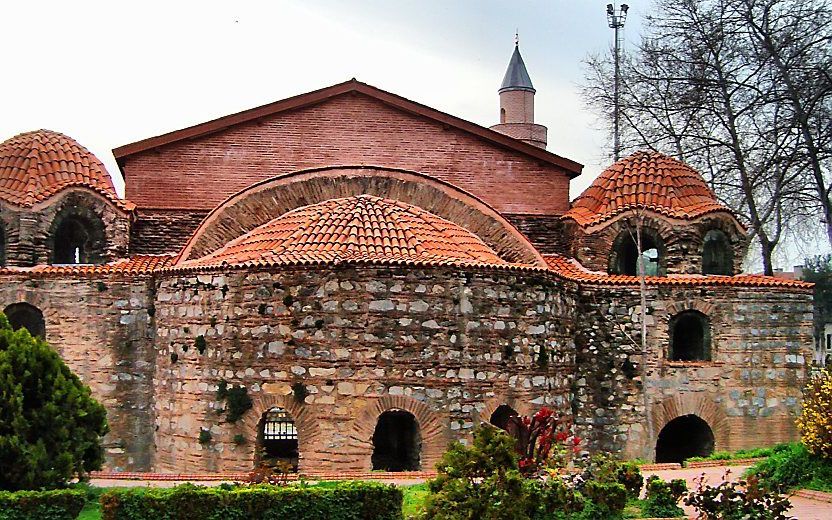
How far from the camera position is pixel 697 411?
679 inches

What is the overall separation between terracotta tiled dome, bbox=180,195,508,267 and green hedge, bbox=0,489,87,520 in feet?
16.3

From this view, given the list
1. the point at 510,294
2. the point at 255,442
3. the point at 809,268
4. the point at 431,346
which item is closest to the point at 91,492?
the point at 255,442

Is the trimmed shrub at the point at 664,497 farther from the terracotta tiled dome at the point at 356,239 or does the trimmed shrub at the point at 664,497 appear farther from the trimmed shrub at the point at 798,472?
the terracotta tiled dome at the point at 356,239

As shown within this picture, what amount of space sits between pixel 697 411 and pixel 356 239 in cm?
691

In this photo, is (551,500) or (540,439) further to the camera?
(540,439)

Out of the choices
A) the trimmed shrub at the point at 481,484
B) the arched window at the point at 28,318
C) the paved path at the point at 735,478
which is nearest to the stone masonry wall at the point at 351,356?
the paved path at the point at 735,478

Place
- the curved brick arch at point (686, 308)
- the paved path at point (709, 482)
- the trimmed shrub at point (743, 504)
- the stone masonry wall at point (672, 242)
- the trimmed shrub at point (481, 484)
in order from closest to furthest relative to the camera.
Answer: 1. the trimmed shrub at point (481, 484)
2. the trimmed shrub at point (743, 504)
3. the paved path at point (709, 482)
4. the curved brick arch at point (686, 308)
5. the stone masonry wall at point (672, 242)

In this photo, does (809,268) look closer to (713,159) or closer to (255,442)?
(713,159)

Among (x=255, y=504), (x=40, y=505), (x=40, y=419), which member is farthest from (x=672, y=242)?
(x=40, y=505)

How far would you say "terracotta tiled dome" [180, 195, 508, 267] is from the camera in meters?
14.7

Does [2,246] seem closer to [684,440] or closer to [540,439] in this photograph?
[540,439]

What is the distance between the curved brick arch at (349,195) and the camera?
16781 mm

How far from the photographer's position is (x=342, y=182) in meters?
17.0

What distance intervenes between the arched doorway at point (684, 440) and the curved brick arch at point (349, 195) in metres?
4.35
